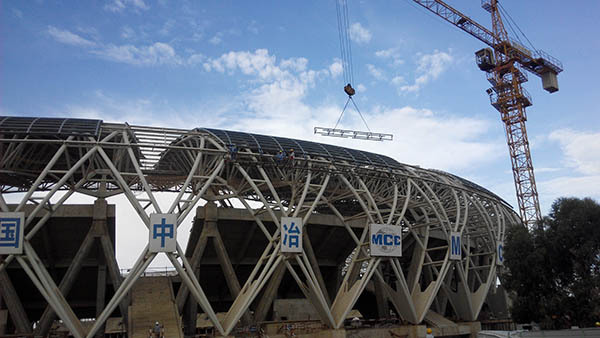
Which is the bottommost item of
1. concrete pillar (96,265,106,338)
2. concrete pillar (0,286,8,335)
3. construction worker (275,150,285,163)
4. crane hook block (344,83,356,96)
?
concrete pillar (0,286,8,335)

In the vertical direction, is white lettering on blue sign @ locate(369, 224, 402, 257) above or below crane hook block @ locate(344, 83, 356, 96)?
below

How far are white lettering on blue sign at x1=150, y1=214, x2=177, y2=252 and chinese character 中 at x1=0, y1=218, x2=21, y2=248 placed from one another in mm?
8204

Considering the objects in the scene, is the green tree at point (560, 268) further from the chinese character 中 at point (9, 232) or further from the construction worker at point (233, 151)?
the chinese character 中 at point (9, 232)

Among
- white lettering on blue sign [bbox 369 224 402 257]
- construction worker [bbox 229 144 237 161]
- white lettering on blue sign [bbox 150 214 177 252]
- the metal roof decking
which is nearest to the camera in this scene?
white lettering on blue sign [bbox 150 214 177 252]

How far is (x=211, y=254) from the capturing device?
54.5 meters

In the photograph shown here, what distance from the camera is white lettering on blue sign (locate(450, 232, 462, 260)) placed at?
5061cm

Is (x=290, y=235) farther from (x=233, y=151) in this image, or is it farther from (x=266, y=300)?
(x=266, y=300)

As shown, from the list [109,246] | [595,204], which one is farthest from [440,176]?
[109,246]

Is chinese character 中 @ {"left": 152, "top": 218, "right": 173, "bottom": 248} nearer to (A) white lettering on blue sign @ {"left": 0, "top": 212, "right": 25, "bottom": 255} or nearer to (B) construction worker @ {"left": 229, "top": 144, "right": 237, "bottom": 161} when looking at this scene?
(B) construction worker @ {"left": 229, "top": 144, "right": 237, "bottom": 161}

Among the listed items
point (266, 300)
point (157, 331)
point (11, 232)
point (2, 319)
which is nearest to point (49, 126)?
point (11, 232)

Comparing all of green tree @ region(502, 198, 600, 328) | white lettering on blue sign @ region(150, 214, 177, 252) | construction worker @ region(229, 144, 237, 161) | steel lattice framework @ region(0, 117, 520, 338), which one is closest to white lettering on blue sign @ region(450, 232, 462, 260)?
steel lattice framework @ region(0, 117, 520, 338)

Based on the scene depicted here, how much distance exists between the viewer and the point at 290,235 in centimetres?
4041

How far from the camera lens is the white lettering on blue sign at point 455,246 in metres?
50.6

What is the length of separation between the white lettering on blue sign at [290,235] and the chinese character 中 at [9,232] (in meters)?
17.6
